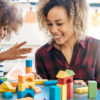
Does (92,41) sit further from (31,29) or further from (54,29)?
(31,29)

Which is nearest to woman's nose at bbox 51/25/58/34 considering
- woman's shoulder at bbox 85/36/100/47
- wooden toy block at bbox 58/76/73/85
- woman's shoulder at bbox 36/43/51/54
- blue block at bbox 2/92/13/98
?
woman's shoulder at bbox 36/43/51/54

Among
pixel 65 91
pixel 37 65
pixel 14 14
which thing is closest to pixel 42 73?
pixel 37 65

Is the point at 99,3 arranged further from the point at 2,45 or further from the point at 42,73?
the point at 2,45

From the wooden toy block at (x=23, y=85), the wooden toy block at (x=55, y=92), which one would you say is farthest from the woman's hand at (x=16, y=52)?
the wooden toy block at (x=55, y=92)

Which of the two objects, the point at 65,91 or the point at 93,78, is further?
the point at 93,78

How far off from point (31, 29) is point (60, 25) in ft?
0.76

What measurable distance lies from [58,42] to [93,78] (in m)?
0.35

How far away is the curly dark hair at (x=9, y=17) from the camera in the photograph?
1452 millimetres

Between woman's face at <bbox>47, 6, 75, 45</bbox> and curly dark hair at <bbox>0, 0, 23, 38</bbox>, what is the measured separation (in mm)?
238

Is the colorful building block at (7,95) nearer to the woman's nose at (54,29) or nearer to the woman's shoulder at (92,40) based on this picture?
the woman's nose at (54,29)

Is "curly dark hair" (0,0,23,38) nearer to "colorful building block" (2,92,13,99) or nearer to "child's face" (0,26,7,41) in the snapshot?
"child's face" (0,26,7,41)

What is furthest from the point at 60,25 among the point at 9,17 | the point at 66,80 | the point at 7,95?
the point at 7,95

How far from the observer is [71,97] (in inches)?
36.9

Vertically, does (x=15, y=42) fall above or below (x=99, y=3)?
below
